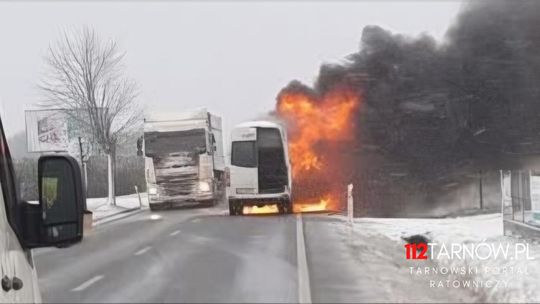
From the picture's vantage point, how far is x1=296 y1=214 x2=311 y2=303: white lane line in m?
2.17

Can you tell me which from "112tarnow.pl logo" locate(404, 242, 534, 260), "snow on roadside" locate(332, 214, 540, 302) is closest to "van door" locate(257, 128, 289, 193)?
"snow on roadside" locate(332, 214, 540, 302)

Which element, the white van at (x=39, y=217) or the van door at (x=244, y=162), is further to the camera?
the van door at (x=244, y=162)

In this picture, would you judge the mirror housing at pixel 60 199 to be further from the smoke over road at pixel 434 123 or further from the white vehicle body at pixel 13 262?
the smoke over road at pixel 434 123

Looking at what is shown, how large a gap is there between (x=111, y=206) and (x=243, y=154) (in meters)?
0.57

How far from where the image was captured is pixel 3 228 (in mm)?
1395

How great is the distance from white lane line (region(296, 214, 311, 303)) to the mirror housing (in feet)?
3.52

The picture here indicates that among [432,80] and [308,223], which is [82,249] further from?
[432,80]

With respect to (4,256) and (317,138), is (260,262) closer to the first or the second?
(317,138)

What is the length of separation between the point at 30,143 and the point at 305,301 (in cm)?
120

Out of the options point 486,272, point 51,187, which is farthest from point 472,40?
point 51,187

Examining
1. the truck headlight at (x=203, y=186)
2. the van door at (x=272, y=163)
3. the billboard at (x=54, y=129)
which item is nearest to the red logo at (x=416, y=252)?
the van door at (x=272, y=163)

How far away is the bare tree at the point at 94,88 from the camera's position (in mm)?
2133

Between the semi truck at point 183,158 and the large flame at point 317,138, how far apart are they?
0.29 m

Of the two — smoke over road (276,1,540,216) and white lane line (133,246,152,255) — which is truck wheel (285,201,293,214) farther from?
white lane line (133,246,152,255)
